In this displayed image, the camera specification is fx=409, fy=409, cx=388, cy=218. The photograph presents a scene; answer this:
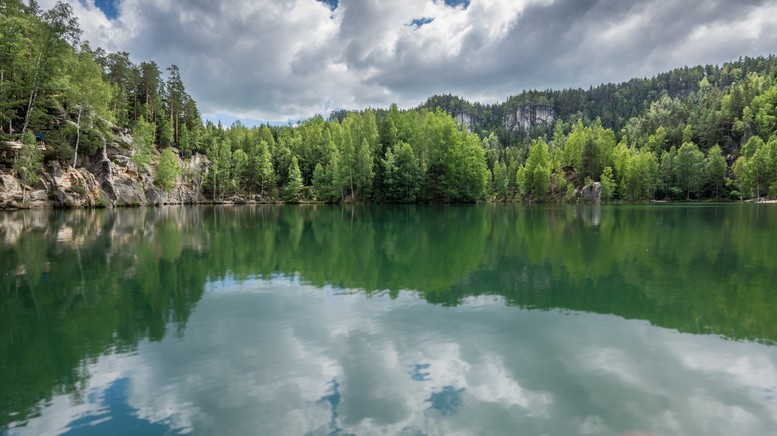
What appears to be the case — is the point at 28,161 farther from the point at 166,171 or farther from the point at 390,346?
the point at 390,346

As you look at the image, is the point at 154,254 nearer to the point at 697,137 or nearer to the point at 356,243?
the point at 356,243

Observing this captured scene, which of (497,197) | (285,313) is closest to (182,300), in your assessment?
(285,313)

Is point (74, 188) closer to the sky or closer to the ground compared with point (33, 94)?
closer to the ground

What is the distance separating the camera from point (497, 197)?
136 m

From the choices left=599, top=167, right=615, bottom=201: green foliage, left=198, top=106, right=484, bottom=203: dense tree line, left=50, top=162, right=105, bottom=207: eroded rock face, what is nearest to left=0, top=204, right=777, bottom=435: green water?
left=50, top=162, right=105, bottom=207: eroded rock face

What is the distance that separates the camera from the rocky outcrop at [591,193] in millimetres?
107250

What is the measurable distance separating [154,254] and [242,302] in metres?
11.2

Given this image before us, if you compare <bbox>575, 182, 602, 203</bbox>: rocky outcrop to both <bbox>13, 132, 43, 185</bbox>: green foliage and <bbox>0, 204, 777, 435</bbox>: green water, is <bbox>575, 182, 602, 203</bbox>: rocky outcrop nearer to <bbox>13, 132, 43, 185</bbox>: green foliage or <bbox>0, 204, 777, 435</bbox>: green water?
<bbox>0, 204, 777, 435</bbox>: green water

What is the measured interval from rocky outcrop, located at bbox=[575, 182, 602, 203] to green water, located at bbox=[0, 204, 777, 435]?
316 ft

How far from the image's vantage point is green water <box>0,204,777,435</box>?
619 cm

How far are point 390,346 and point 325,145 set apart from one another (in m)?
103

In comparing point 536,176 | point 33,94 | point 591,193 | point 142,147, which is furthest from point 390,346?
point 591,193

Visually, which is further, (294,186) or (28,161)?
(294,186)

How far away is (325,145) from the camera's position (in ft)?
357
